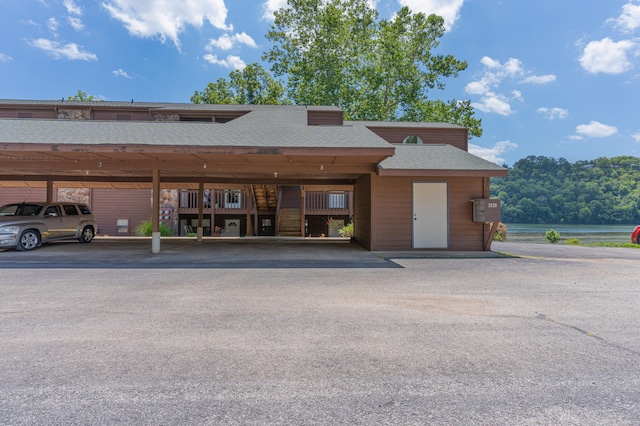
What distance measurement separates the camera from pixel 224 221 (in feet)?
80.0

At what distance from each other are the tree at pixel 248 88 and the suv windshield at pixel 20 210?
22.5 metres

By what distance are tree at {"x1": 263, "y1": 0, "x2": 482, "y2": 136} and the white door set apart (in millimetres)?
19040

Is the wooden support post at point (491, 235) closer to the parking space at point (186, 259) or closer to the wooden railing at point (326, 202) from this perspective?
the parking space at point (186, 259)

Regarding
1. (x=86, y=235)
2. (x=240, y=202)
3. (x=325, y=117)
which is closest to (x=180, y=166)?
(x=86, y=235)

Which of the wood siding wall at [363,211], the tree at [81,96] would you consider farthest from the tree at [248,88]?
the wood siding wall at [363,211]

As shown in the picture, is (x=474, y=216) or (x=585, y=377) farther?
(x=474, y=216)

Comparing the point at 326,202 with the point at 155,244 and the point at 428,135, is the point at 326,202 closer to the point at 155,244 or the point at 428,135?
the point at 428,135

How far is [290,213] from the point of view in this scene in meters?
23.0

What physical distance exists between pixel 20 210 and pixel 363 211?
1189cm

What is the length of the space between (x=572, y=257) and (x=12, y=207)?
59.9ft

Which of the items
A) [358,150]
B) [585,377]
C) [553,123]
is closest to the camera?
[585,377]

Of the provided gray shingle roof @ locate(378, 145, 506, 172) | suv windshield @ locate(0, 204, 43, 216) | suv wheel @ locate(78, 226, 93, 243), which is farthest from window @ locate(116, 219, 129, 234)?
gray shingle roof @ locate(378, 145, 506, 172)

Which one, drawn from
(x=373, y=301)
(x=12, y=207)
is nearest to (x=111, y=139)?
(x=12, y=207)

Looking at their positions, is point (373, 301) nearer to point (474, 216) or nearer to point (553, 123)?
point (474, 216)
